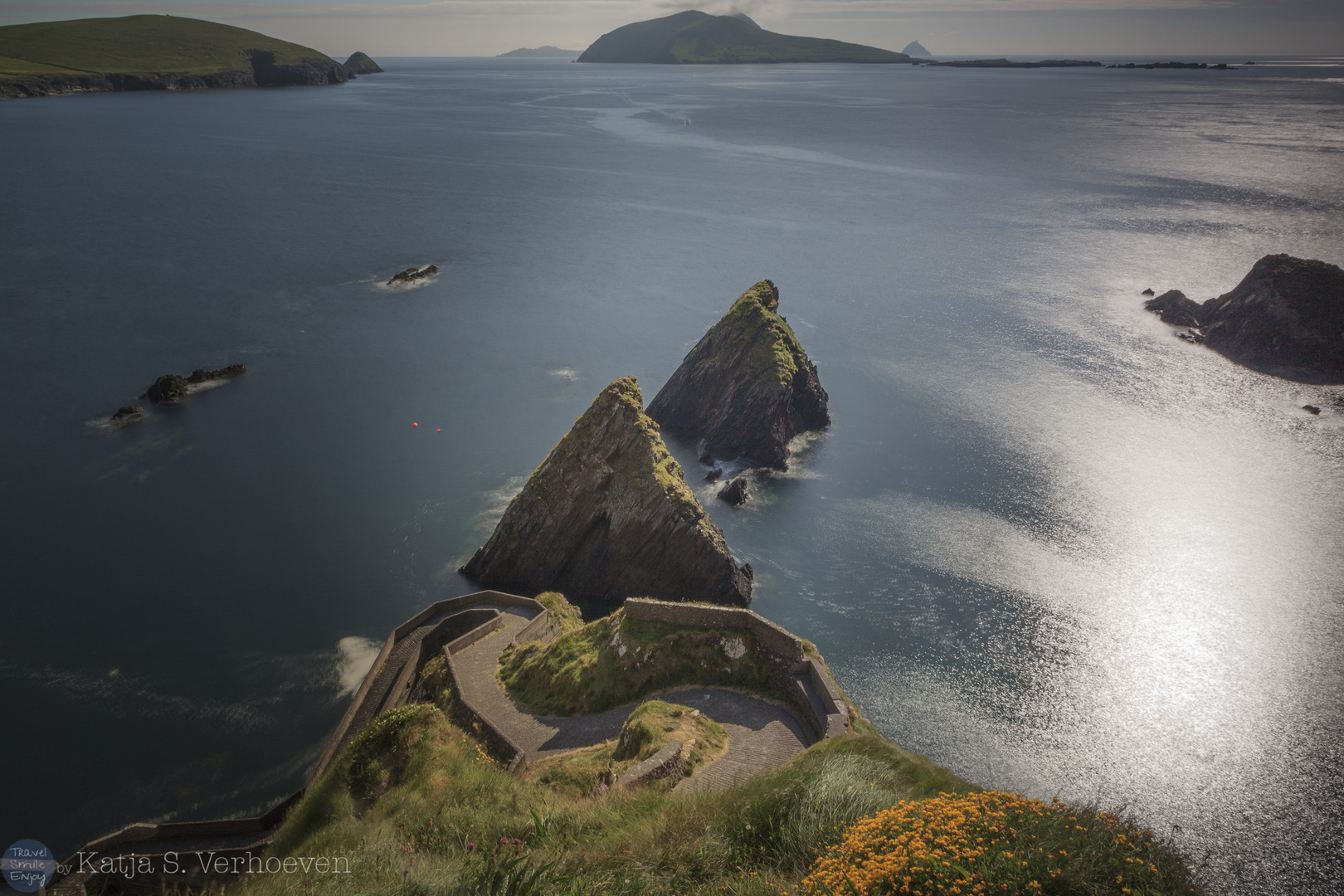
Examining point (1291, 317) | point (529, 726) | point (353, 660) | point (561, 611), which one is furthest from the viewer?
point (1291, 317)

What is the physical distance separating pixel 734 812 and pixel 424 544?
33978 millimetres

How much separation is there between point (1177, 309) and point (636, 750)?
92.1 metres

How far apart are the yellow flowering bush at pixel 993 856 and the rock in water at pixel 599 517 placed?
27754 mm

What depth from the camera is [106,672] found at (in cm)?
3447

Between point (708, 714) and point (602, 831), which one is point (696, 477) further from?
point (602, 831)

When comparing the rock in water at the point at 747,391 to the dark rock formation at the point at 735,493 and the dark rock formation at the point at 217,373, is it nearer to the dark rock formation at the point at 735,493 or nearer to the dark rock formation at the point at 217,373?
the dark rock formation at the point at 735,493

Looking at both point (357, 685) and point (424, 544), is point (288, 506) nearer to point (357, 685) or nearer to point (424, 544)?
point (424, 544)

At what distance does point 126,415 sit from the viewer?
56.0 metres

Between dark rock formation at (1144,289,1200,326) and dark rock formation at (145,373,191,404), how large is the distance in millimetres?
104579

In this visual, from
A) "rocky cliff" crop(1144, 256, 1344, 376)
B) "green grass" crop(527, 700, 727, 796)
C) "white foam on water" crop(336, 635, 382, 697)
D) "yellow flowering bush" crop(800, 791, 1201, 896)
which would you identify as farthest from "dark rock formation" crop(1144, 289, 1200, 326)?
"white foam on water" crop(336, 635, 382, 697)

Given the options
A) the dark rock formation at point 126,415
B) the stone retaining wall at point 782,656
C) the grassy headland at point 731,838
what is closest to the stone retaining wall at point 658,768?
the grassy headland at point 731,838

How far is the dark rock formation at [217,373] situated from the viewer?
6241 centimetres

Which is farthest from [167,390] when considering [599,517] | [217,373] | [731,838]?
[731,838]

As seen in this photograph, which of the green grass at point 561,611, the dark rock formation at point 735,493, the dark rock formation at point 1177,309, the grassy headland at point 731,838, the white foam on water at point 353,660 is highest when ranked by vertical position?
the dark rock formation at point 1177,309
